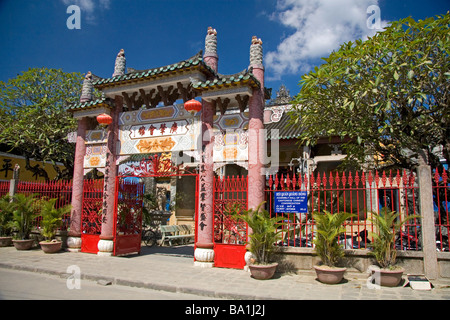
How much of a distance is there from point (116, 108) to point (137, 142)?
151 centimetres

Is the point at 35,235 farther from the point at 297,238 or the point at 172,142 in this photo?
the point at 297,238

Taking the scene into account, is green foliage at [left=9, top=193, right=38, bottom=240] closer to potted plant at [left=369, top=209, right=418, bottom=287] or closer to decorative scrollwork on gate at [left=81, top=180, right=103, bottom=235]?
decorative scrollwork on gate at [left=81, top=180, right=103, bottom=235]

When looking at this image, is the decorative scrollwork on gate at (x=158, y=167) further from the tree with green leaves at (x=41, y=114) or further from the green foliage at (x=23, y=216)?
the tree with green leaves at (x=41, y=114)

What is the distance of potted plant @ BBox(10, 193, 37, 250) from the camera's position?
11.4 metres

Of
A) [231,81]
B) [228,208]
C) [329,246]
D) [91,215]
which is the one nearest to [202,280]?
[228,208]

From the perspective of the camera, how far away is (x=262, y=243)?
288 inches

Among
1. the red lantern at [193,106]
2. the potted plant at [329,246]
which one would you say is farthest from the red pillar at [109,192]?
the potted plant at [329,246]

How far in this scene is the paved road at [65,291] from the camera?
5918mm

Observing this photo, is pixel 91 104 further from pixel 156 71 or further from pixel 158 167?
pixel 158 167

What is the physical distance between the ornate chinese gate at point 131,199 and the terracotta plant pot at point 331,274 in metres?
4.68

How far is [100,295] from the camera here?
6105mm

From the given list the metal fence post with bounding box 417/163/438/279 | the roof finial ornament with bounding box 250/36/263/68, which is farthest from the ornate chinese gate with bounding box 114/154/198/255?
the metal fence post with bounding box 417/163/438/279

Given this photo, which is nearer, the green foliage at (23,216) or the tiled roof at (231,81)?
the tiled roof at (231,81)

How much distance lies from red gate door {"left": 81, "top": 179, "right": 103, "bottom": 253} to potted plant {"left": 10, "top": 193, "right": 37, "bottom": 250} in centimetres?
205
